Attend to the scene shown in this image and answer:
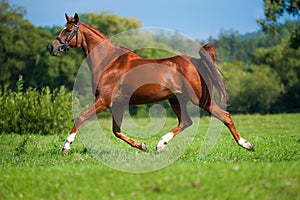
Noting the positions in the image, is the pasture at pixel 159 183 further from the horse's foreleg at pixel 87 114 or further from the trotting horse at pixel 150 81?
the trotting horse at pixel 150 81

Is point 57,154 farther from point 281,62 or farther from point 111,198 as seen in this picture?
point 281,62

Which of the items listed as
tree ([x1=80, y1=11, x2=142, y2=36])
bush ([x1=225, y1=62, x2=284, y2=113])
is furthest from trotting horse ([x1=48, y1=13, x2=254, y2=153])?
tree ([x1=80, y1=11, x2=142, y2=36])

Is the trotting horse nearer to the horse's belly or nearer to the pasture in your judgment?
the horse's belly

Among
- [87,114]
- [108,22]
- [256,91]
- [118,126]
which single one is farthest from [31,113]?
[108,22]

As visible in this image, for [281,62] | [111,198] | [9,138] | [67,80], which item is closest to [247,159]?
[111,198]

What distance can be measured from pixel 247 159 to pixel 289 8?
2130 cm

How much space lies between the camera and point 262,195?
214 inches

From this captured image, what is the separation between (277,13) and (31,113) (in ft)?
59.0

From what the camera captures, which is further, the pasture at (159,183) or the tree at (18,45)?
the tree at (18,45)

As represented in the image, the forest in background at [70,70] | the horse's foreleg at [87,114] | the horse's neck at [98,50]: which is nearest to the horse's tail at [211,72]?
the horse's neck at [98,50]

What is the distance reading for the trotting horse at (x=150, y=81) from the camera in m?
9.45

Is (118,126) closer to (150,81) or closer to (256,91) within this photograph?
(150,81)

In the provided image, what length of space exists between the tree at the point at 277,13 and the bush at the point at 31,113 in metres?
15.9

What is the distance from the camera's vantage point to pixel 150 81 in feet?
31.1
